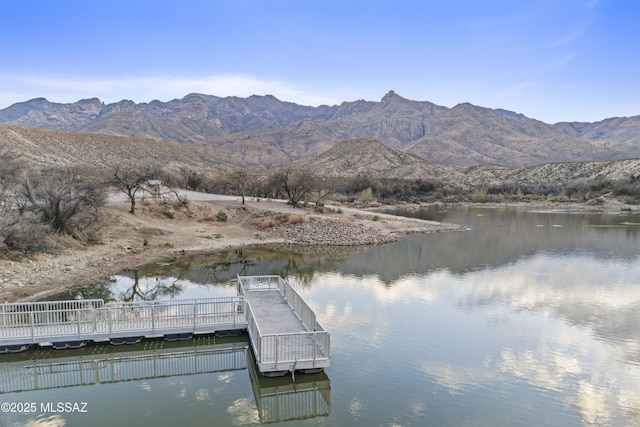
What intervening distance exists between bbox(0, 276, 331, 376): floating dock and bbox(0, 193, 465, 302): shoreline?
4.79 metres

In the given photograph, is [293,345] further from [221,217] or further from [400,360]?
[221,217]

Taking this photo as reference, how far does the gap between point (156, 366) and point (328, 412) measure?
5.41 meters

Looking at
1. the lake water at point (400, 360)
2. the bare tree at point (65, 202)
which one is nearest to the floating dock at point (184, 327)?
the lake water at point (400, 360)

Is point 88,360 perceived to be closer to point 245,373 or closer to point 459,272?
point 245,373

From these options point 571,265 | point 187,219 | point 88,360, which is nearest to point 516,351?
point 88,360

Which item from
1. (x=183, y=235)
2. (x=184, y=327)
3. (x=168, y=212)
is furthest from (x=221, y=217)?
(x=184, y=327)

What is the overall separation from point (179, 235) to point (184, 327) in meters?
20.1

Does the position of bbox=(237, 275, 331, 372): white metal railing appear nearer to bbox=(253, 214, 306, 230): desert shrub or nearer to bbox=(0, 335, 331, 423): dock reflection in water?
bbox=(0, 335, 331, 423): dock reflection in water

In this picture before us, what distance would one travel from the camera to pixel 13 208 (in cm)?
2630

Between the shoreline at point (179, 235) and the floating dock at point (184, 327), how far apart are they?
479cm

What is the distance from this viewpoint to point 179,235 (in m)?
34.1

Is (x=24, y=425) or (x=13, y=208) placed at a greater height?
(x=13, y=208)

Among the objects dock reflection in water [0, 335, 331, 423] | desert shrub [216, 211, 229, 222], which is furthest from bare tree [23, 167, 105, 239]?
dock reflection in water [0, 335, 331, 423]

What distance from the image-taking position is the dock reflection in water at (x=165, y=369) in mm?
11680
